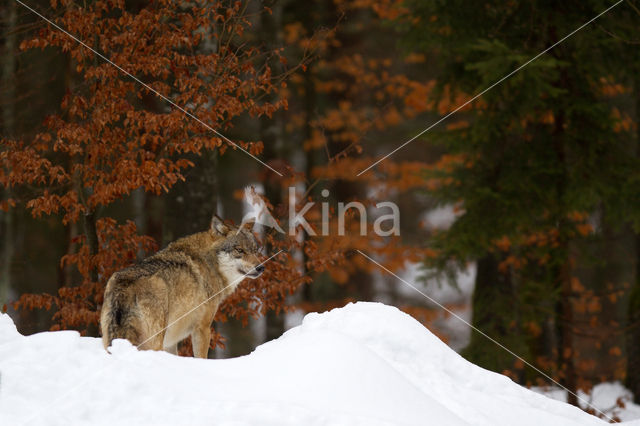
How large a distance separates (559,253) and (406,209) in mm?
11800

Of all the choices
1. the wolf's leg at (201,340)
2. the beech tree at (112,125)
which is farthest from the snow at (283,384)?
the beech tree at (112,125)

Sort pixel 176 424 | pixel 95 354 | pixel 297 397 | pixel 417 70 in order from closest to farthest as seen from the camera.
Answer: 1. pixel 176 424
2. pixel 297 397
3. pixel 95 354
4. pixel 417 70

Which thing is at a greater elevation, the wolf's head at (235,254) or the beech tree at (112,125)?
the beech tree at (112,125)

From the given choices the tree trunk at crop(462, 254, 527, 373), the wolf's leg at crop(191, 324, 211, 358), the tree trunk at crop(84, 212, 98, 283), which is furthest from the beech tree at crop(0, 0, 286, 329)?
the tree trunk at crop(462, 254, 527, 373)

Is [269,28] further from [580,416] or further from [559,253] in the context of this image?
[580,416]

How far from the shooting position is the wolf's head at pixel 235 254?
767 centimetres

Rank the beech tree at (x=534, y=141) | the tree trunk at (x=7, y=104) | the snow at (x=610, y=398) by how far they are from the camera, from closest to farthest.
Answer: the beech tree at (x=534, y=141) → the tree trunk at (x=7, y=104) → the snow at (x=610, y=398)

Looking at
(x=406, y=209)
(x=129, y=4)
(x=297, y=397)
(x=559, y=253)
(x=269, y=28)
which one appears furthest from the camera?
(x=406, y=209)

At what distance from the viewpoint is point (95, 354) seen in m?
5.18

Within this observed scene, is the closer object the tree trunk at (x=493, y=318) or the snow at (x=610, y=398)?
the tree trunk at (x=493, y=318)

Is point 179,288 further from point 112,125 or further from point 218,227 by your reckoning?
point 112,125

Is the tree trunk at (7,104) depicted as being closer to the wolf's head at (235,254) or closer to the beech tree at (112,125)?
the beech tree at (112,125)

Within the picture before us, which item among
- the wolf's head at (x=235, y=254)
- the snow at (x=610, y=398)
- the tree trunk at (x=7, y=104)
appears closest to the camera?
the wolf's head at (x=235, y=254)

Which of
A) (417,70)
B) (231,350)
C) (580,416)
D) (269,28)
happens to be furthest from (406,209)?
(580,416)
